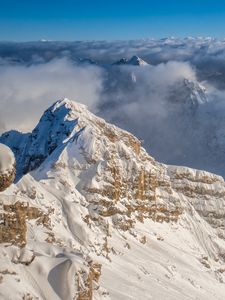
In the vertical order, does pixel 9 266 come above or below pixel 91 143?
above

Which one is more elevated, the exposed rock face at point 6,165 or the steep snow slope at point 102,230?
the exposed rock face at point 6,165

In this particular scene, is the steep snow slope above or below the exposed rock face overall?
below

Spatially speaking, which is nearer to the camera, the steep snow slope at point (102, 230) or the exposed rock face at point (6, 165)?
the exposed rock face at point (6, 165)

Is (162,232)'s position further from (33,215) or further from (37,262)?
(37,262)

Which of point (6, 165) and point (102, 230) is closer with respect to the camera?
point (6, 165)

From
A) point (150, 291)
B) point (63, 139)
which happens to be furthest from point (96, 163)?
point (150, 291)

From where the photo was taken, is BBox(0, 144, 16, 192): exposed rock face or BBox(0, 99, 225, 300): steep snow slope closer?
BBox(0, 144, 16, 192): exposed rock face

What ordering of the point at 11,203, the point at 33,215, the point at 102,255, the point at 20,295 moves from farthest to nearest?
the point at 102,255
the point at 33,215
the point at 11,203
the point at 20,295

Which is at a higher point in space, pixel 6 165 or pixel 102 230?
pixel 6 165
